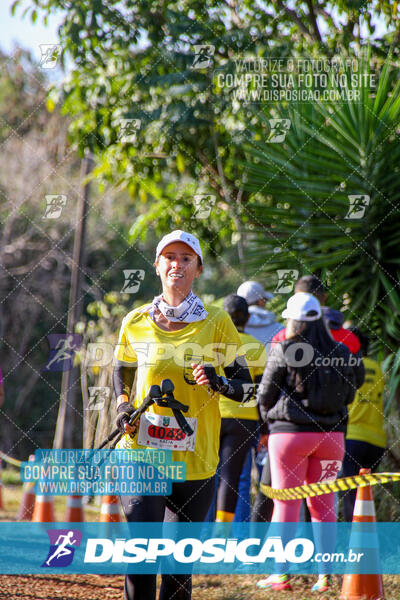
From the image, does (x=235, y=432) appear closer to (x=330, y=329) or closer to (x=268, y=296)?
(x=330, y=329)

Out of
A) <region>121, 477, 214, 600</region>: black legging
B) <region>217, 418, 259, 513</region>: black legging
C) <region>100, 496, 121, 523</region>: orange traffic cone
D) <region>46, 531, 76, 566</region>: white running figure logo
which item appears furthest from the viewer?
<region>100, 496, 121, 523</region>: orange traffic cone

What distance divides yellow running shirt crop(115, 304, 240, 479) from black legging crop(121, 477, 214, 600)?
0.21 ft

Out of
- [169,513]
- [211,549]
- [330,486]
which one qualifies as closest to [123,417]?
[169,513]

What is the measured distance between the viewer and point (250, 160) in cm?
687

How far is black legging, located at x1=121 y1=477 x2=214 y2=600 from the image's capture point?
9.55 feet

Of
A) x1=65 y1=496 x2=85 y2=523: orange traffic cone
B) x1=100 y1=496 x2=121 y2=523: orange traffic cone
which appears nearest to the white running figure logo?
x1=100 y1=496 x2=121 y2=523: orange traffic cone

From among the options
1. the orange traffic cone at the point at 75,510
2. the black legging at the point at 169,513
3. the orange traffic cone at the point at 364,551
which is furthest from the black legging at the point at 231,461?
the black legging at the point at 169,513

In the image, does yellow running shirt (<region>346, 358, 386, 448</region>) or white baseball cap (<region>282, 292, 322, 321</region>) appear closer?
white baseball cap (<region>282, 292, 322, 321</region>)

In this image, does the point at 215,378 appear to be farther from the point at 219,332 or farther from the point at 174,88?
the point at 174,88

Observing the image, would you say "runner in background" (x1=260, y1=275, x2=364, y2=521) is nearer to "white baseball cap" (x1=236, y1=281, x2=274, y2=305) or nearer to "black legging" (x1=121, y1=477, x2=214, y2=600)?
"white baseball cap" (x1=236, y1=281, x2=274, y2=305)

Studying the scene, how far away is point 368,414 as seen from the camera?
5.09m

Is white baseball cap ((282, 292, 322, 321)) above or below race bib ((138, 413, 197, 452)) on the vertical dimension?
above

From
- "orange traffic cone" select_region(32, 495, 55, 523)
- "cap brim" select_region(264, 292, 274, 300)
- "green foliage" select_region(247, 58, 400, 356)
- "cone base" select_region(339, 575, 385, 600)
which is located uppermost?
"green foliage" select_region(247, 58, 400, 356)

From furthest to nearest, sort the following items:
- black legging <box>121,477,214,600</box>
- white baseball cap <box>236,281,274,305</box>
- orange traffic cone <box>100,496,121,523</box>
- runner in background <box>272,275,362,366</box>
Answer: white baseball cap <box>236,281,274,305</box> < orange traffic cone <box>100,496,121,523</box> < runner in background <box>272,275,362,366</box> < black legging <box>121,477,214,600</box>
